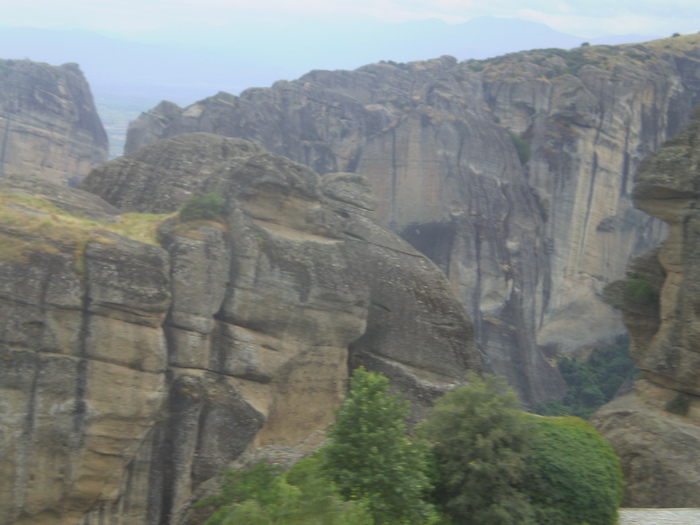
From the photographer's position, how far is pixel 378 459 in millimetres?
17219

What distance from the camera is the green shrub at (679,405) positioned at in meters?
24.5

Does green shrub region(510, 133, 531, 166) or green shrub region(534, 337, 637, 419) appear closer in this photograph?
green shrub region(534, 337, 637, 419)

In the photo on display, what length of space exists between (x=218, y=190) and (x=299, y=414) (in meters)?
7.85

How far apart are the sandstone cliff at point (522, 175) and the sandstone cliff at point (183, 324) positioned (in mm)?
27592

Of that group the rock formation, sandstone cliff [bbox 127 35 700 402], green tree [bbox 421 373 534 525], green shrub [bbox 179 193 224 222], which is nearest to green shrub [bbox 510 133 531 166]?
sandstone cliff [bbox 127 35 700 402]

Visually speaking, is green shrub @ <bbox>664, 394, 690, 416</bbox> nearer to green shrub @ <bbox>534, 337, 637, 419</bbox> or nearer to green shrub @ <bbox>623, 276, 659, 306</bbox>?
green shrub @ <bbox>623, 276, 659, 306</bbox>

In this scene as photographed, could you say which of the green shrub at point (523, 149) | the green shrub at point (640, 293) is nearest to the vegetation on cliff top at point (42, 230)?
the green shrub at point (640, 293)

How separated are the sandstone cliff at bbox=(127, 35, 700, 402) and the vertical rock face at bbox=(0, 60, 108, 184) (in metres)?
10.7

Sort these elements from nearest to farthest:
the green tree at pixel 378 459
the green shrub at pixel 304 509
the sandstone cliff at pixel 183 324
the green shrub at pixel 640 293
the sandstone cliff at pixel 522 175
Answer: the green shrub at pixel 304 509 < the green tree at pixel 378 459 < the sandstone cliff at pixel 183 324 < the green shrub at pixel 640 293 < the sandstone cliff at pixel 522 175

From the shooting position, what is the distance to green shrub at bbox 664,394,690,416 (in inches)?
963

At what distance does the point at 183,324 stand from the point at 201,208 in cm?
396

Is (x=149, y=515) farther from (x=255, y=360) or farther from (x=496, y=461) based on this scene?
(x=496, y=461)

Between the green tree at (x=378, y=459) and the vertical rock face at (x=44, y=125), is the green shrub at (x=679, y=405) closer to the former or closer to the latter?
the green tree at (x=378, y=459)

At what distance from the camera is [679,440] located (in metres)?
23.1
